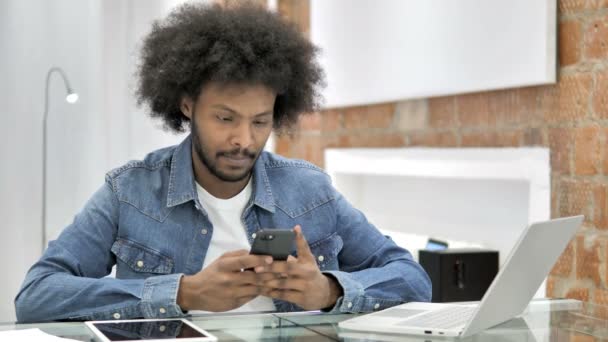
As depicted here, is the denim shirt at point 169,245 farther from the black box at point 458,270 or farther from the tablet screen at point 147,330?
the black box at point 458,270

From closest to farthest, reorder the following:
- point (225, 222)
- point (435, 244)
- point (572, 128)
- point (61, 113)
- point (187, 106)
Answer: point (225, 222), point (187, 106), point (572, 128), point (435, 244), point (61, 113)

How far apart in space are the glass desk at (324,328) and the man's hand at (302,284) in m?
0.10

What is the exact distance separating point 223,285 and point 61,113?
206cm

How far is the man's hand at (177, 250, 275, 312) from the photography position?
1560 mm

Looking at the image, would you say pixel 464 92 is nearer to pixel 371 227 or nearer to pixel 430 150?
pixel 430 150

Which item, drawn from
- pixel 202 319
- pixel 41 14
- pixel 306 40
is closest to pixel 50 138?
pixel 41 14

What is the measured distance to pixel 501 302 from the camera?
54.6 inches

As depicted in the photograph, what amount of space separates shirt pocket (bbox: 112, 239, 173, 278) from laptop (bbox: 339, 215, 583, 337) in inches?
21.5

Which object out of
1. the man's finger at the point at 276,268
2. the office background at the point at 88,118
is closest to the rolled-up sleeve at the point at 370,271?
the man's finger at the point at 276,268

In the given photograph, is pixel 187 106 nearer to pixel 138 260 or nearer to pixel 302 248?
pixel 138 260

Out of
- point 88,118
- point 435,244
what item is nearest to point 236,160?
point 435,244

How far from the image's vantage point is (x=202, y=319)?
1.42 m

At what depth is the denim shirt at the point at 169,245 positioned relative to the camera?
167 centimetres

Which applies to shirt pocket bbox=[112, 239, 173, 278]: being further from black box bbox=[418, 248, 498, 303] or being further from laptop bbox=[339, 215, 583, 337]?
black box bbox=[418, 248, 498, 303]
